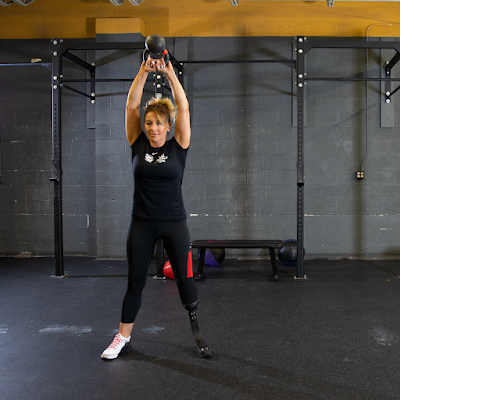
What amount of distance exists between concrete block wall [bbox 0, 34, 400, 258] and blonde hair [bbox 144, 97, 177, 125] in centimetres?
278

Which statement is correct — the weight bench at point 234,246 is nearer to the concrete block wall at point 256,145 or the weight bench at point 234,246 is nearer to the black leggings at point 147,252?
the concrete block wall at point 256,145

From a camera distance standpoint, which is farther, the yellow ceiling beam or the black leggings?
the yellow ceiling beam

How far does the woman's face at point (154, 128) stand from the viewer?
81.8 inches

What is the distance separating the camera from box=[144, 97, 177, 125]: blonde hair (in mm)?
2088

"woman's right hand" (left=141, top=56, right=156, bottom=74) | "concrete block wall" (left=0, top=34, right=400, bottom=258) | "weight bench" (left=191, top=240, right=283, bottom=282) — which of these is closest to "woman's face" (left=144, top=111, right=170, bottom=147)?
"woman's right hand" (left=141, top=56, right=156, bottom=74)

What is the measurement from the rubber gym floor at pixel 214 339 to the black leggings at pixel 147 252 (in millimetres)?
367

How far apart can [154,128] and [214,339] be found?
145 centimetres

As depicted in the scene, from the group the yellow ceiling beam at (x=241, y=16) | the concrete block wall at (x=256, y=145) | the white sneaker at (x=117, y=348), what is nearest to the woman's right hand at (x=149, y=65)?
the white sneaker at (x=117, y=348)

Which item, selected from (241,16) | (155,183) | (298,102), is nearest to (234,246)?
(298,102)

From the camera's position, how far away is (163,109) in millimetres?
2107

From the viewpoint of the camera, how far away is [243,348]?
230 centimetres

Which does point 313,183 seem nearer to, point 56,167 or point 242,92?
point 242,92

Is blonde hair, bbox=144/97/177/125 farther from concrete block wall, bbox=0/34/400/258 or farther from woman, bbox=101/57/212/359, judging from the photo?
concrete block wall, bbox=0/34/400/258
